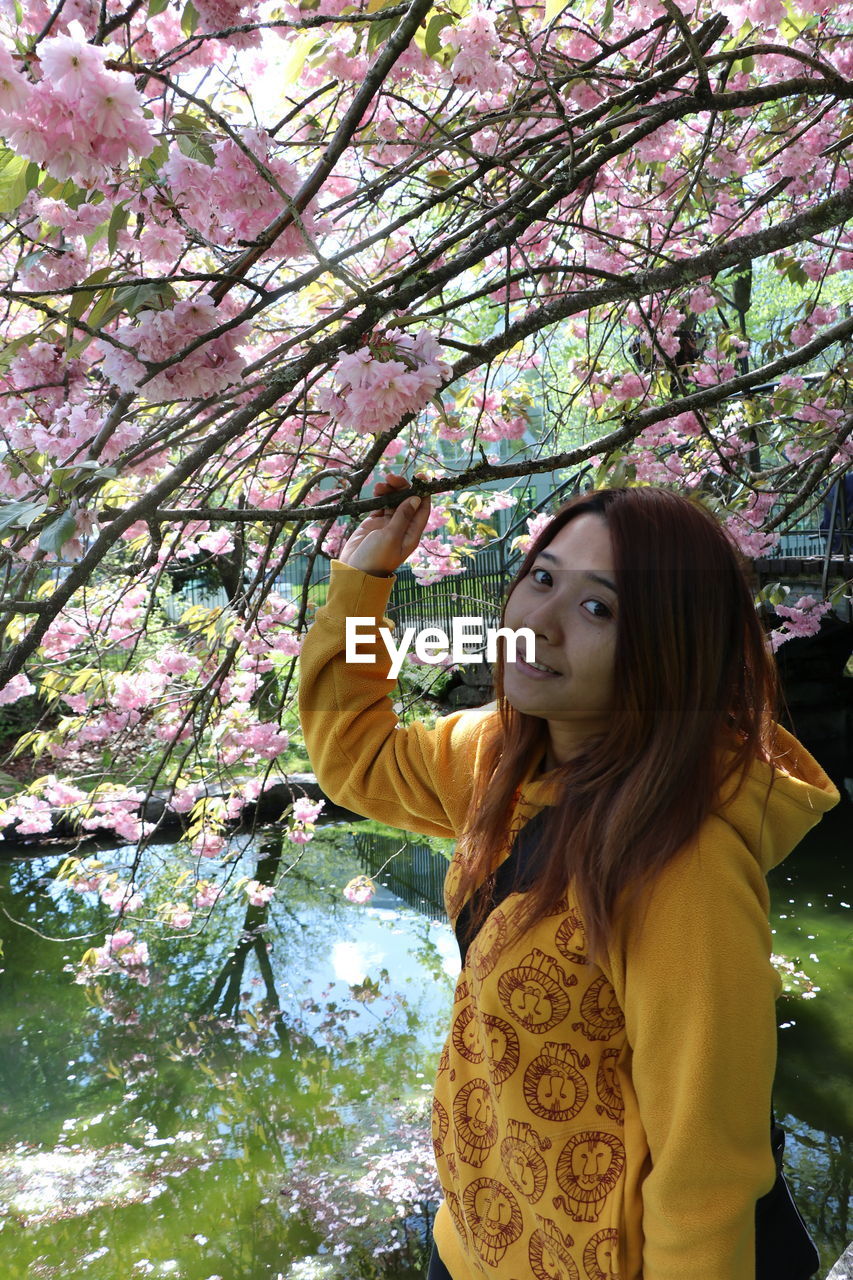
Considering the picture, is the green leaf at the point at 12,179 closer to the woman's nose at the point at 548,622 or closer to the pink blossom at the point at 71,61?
the pink blossom at the point at 71,61

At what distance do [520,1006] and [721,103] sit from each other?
1291 mm

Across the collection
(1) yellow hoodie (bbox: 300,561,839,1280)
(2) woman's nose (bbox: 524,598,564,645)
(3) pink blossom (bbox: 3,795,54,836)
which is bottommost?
(3) pink blossom (bbox: 3,795,54,836)

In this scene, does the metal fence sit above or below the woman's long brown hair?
below

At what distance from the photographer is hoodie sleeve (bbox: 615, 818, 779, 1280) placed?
2.87 ft

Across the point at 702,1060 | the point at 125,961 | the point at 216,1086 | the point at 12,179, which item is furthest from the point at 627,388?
the point at 125,961

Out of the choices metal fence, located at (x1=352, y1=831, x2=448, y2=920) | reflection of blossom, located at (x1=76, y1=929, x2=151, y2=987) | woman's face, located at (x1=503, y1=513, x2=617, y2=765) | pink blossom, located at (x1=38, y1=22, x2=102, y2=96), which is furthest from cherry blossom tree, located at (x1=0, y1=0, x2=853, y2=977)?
metal fence, located at (x1=352, y1=831, x2=448, y2=920)

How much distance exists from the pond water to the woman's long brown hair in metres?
2.08

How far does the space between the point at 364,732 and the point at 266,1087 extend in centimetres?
324

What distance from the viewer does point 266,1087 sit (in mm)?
4027

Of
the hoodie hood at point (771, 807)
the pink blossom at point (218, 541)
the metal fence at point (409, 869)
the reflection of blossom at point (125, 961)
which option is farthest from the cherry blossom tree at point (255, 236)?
the metal fence at point (409, 869)

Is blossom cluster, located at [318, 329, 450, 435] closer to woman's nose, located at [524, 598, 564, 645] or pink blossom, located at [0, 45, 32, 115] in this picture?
woman's nose, located at [524, 598, 564, 645]

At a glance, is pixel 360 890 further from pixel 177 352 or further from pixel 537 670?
pixel 177 352

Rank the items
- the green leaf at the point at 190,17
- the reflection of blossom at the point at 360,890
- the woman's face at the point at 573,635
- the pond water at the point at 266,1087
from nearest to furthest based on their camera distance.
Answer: the woman's face at the point at 573,635 < the green leaf at the point at 190,17 < the pond water at the point at 266,1087 < the reflection of blossom at the point at 360,890

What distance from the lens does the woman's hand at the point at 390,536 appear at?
1.35 meters
